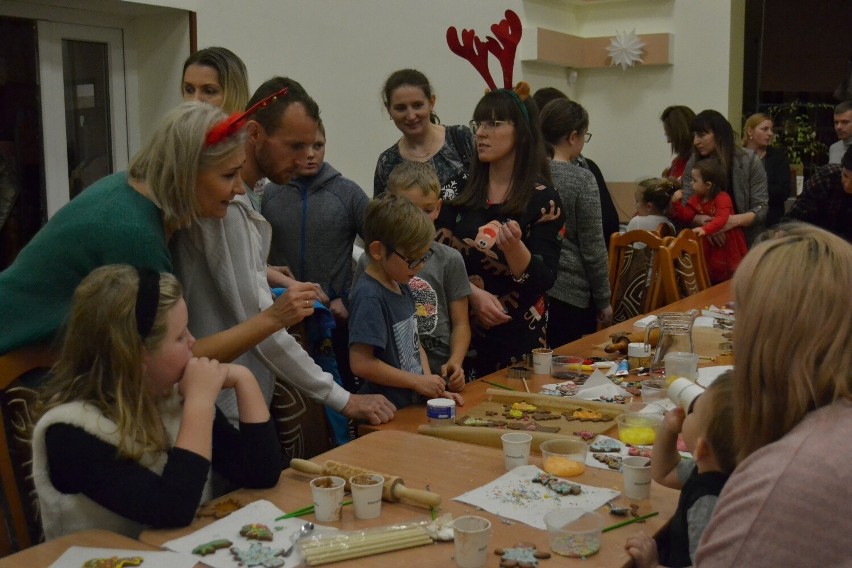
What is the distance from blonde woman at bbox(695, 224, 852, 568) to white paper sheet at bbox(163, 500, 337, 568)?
29.7 inches

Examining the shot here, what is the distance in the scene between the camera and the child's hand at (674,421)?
183 centimetres

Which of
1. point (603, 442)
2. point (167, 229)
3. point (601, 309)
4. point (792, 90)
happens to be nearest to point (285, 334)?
point (167, 229)

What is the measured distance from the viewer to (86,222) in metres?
1.96

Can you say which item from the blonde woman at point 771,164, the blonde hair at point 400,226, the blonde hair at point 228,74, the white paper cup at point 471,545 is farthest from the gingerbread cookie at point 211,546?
the blonde woman at point 771,164

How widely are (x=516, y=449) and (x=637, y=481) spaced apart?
0.28 meters

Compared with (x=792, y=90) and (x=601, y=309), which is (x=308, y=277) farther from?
(x=792, y=90)

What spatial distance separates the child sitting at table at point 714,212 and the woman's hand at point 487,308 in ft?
10.3

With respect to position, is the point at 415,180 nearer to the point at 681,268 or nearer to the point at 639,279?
the point at 639,279

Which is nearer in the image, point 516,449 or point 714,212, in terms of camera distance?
point 516,449

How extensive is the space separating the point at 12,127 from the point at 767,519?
3734 mm

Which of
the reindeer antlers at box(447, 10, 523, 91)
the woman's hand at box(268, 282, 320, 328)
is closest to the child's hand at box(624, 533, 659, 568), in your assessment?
the woman's hand at box(268, 282, 320, 328)

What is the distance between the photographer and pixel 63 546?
164cm

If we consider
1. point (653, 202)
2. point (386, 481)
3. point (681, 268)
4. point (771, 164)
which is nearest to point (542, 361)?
point (386, 481)

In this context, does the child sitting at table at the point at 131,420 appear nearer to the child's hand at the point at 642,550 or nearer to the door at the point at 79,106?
the child's hand at the point at 642,550
